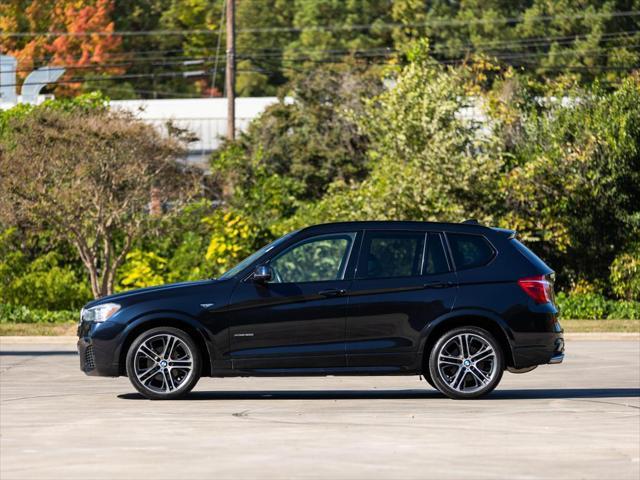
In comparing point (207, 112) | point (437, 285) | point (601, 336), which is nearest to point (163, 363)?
point (437, 285)

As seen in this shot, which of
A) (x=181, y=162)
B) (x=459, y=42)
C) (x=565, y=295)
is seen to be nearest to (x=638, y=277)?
(x=565, y=295)

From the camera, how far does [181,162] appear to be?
101ft

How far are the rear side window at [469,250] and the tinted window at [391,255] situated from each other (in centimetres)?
34

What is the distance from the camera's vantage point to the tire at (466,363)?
13172 millimetres

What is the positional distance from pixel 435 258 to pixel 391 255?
0.45m

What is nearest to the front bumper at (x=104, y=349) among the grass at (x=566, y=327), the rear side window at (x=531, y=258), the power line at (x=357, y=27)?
the rear side window at (x=531, y=258)

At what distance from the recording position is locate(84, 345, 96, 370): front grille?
13250mm

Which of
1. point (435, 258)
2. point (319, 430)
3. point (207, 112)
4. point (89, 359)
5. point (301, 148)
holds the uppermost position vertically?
point (207, 112)

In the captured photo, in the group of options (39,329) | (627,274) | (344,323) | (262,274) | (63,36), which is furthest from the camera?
(63,36)

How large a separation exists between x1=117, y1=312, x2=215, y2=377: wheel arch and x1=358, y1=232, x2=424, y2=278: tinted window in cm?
167

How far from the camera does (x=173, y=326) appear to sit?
43.1ft

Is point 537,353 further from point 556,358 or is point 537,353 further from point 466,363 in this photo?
point 466,363

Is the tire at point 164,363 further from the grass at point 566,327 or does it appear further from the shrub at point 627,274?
the shrub at point 627,274

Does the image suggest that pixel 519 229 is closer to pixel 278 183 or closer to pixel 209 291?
pixel 278 183
